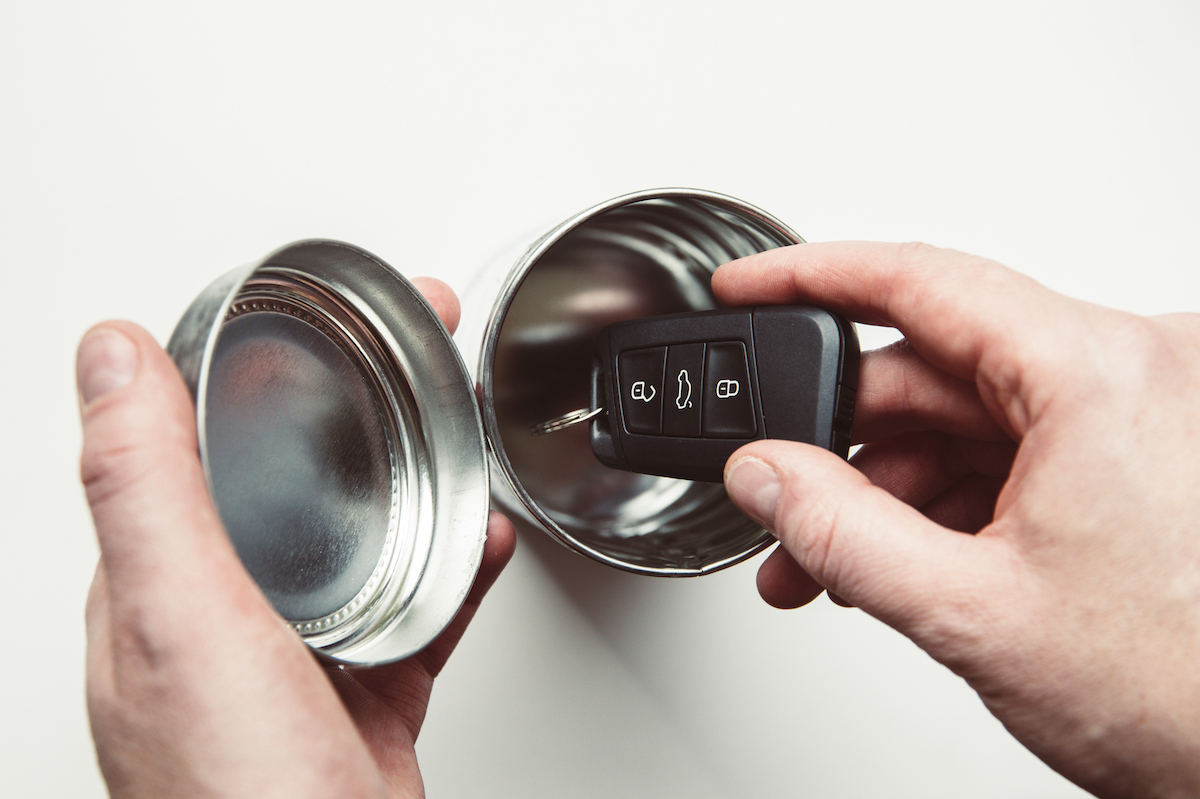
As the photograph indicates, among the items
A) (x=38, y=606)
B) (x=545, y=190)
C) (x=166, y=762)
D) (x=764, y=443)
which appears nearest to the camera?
(x=166, y=762)

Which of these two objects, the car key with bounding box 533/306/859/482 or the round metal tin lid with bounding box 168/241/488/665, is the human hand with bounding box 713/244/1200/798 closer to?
the car key with bounding box 533/306/859/482

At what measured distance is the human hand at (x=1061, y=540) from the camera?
433 mm

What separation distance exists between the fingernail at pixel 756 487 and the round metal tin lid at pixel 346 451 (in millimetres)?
190

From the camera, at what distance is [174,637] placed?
36 cm

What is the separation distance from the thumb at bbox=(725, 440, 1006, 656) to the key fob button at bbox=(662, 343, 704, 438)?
0.37 feet

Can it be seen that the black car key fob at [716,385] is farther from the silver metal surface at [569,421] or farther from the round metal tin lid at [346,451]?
the round metal tin lid at [346,451]

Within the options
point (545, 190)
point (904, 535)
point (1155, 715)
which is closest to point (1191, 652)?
point (1155, 715)

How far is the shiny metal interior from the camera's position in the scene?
72 centimetres

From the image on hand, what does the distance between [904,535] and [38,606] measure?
28.5 inches

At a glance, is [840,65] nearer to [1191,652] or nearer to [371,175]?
[371,175]

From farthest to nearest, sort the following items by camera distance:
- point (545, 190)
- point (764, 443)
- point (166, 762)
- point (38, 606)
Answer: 1. point (545, 190)
2. point (38, 606)
3. point (764, 443)
4. point (166, 762)

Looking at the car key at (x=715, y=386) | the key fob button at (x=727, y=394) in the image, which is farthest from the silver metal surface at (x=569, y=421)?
the key fob button at (x=727, y=394)

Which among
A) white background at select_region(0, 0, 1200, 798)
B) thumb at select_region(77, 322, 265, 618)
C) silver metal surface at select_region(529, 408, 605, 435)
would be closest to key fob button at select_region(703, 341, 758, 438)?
silver metal surface at select_region(529, 408, 605, 435)

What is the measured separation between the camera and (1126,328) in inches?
18.6
